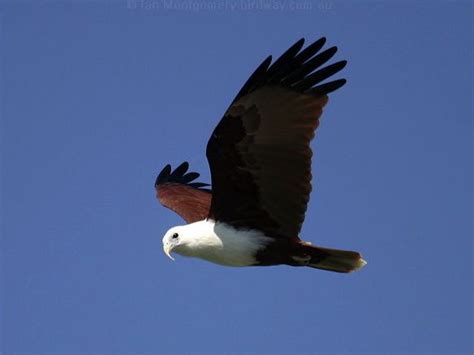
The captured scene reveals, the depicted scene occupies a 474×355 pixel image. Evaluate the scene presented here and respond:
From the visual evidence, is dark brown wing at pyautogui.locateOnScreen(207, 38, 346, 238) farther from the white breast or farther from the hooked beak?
the hooked beak

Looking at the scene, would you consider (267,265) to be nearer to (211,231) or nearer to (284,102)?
(211,231)

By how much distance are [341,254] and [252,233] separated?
0.82 meters

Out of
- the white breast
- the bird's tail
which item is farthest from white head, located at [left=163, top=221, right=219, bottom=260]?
the bird's tail

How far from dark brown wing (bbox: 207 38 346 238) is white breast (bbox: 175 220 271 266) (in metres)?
0.41

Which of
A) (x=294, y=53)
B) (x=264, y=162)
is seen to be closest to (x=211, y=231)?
(x=264, y=162)

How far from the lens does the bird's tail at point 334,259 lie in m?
8.53

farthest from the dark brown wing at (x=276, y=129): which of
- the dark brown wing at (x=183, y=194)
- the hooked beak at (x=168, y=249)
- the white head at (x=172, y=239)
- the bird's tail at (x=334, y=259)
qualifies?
the dark brown wing at (x=183, y=194)

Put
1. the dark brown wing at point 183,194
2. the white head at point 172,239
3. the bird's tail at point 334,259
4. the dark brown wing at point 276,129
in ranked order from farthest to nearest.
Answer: the dark brown wing at point 183,194 → the white head at point 172,239 → the bird's tail at point 334,259 → the dark brown wing at point 276,129

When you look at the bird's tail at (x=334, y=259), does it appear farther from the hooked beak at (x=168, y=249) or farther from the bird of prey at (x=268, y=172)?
the hooked beak at (x=168, y=249)

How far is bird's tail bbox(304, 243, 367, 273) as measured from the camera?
28.0ft

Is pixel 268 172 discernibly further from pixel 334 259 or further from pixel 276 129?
pixel 334 259

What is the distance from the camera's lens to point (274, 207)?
8547 mm

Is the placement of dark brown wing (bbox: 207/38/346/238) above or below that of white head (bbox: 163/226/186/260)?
above

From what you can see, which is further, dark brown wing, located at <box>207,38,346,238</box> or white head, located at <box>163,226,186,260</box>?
white head, located at <box>163,226,186,260</box>
